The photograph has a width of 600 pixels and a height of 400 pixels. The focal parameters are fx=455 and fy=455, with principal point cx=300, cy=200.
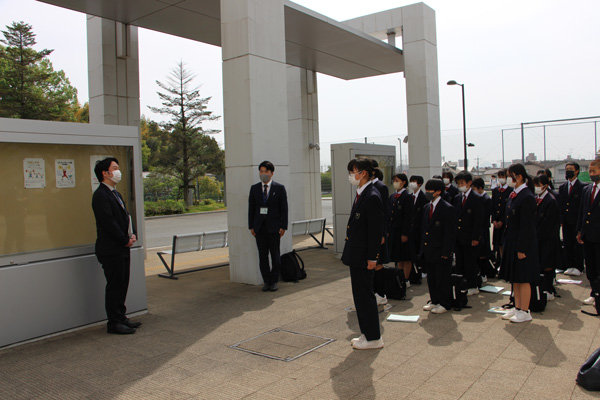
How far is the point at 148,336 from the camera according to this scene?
5.58m

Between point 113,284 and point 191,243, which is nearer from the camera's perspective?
point 113,284

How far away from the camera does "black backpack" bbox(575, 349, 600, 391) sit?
3.71 metres

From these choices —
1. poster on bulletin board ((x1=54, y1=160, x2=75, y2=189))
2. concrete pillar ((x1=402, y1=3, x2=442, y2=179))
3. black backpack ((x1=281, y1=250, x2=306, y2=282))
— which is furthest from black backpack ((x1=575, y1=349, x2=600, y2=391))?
concrete pillar ((x1=402, y1=3, x2=442, y2=179))

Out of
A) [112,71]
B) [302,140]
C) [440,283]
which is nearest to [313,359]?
[440,283]

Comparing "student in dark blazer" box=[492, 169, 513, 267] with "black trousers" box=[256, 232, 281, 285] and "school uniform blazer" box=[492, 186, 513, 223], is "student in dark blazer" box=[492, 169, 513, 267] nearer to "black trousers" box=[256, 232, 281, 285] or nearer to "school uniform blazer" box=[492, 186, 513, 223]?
"school uniform blazer" box=[492, 186, 513, 223]

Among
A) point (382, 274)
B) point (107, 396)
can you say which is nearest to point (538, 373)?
point (382, 274)

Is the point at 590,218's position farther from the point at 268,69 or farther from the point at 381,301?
the point at 268,69

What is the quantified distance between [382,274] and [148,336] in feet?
11.2

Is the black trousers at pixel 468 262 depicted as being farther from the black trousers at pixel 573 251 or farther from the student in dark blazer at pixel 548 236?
the black trousers at pixel 573 251

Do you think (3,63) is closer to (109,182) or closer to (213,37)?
(213,37)

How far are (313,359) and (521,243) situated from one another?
9.69ft

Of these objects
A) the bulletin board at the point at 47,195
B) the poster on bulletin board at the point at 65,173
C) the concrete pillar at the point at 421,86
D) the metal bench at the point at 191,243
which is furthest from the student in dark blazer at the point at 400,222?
the concrete pillar at the point at 421,86

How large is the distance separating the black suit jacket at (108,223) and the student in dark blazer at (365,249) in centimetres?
285

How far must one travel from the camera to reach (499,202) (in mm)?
9445
